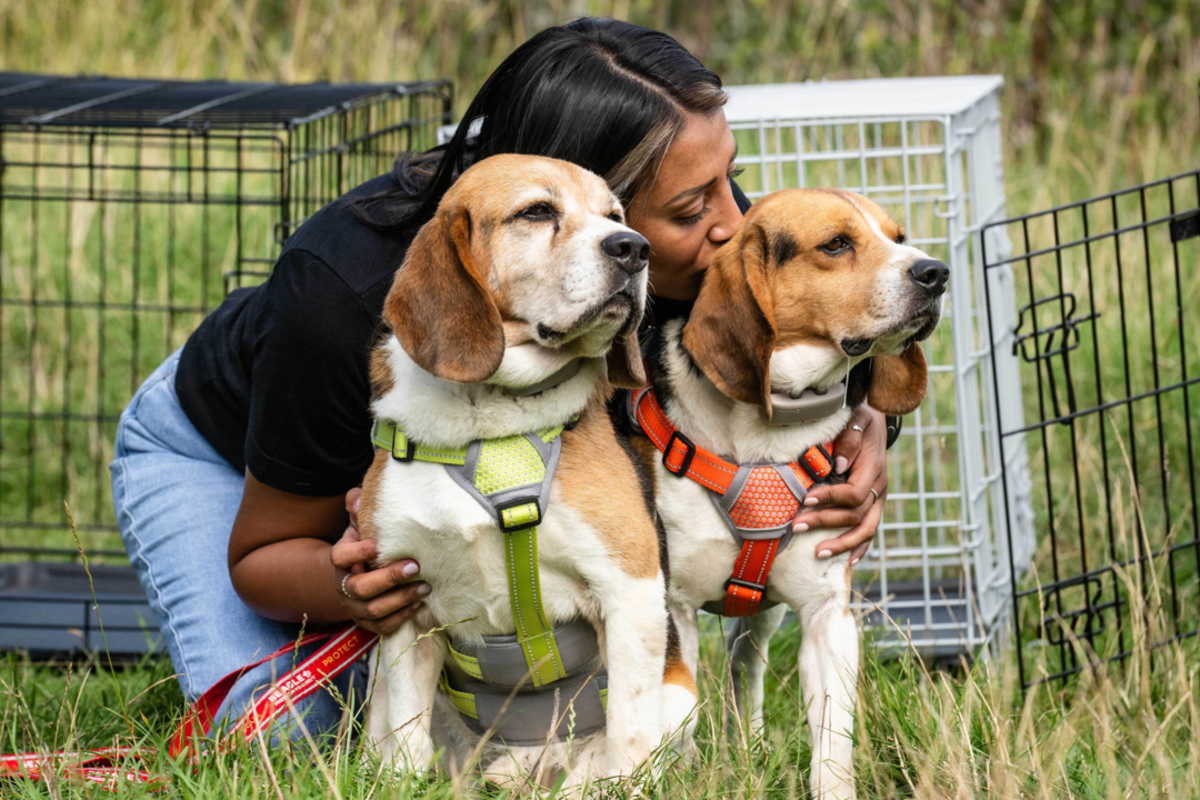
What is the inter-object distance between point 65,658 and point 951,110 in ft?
9.72

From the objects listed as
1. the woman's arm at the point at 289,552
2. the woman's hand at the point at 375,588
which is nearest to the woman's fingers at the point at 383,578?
the woman's hand at the point at 375,588

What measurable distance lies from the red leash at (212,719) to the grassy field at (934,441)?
0.19 feet

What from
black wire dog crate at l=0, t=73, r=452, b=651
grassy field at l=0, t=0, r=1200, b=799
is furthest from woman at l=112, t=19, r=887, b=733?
black wire dog crate at l=0, t=73, r=452, b=651

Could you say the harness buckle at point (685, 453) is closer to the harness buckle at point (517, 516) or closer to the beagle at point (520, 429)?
the beagle at point (520, 429)

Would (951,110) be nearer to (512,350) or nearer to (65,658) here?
(512,350)

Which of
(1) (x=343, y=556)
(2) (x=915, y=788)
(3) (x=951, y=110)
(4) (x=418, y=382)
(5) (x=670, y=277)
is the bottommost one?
(2) (x=915, y=788)

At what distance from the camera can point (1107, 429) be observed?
4711 mm

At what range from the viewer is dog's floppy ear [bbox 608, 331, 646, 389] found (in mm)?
2225

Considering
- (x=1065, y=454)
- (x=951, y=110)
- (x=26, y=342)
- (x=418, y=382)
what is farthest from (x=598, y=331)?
(x=26, y=342)

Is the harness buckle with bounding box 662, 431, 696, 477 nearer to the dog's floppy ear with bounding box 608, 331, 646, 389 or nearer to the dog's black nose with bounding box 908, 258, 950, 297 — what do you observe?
the dog's floppy ear with bounding box 608, 331, 646, 389

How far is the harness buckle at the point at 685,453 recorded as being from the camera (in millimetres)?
2342

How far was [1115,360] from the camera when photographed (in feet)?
15.9

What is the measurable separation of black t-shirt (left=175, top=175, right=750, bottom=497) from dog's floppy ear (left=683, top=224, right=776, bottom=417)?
63 centimetres

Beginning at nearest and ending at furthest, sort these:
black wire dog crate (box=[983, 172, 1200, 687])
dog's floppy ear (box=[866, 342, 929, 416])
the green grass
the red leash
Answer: the green grass, the red leash, dog's floppy ear (box=[866, 342, 929, 416]), black wire dog crate (box=[983, 172, 1200, 687])
